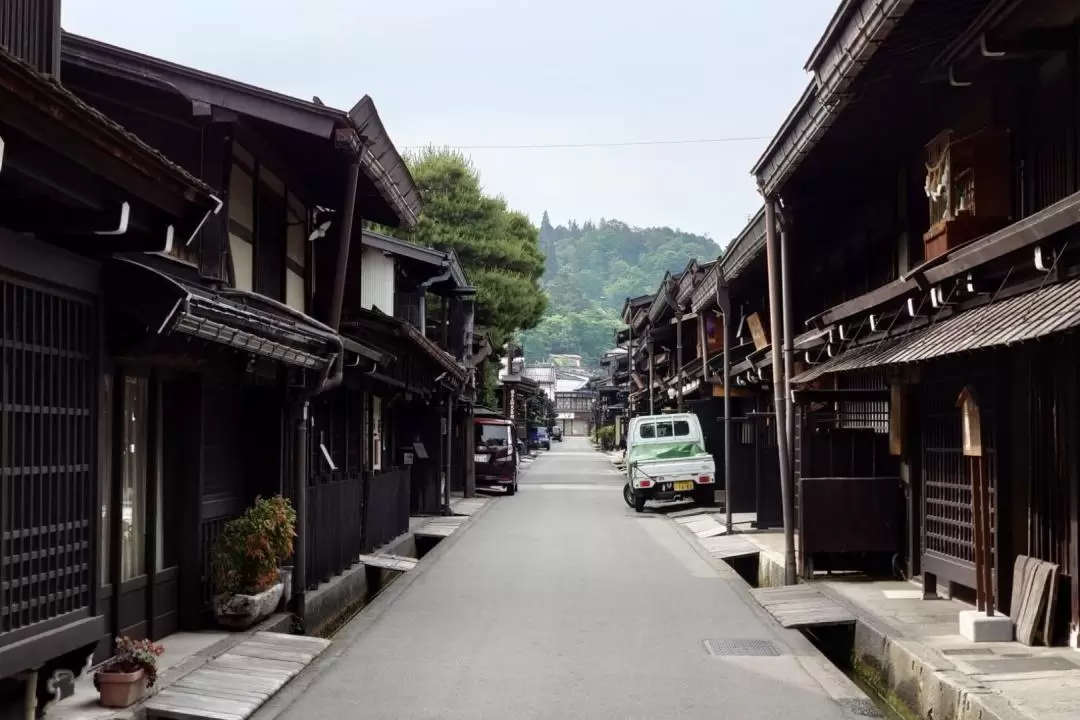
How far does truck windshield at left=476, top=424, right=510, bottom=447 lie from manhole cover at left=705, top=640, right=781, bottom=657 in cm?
2818

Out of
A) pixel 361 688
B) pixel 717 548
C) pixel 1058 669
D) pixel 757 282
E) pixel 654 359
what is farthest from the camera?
pixel 654 359

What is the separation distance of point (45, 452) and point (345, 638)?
591 centimetres

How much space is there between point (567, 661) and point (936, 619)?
12.7ft

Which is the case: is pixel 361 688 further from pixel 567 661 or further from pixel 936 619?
pixel 936 619

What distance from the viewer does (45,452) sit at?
6855 millimetres

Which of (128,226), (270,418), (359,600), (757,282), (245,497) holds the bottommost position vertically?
(359,600)

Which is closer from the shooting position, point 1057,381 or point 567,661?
point 1057,381

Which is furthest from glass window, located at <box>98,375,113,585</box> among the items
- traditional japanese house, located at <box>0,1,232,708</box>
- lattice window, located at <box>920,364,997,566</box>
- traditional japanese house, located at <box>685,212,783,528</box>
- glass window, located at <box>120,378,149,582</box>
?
traditional japanese house, located at <box>685,212,783,528</box>

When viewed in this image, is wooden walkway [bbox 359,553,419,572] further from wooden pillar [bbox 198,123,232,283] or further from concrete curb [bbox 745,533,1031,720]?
concrete curb [bbox 745,533,1031,720]

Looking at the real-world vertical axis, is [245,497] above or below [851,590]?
above

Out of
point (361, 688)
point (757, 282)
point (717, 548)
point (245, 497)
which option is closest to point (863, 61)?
point (361, 688)

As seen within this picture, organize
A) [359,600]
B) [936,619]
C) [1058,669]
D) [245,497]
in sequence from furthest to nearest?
[359,600] < [245,497] < [936,619] < [1058,669]

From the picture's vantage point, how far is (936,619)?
11781 millimetres

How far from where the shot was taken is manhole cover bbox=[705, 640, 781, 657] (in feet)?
37.5
